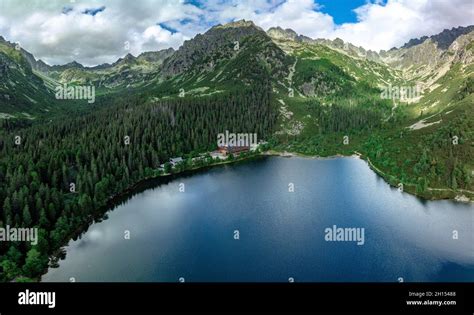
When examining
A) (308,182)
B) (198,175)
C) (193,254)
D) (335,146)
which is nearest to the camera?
(193,254)

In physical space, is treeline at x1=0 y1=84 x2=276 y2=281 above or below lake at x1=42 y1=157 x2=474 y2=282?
above

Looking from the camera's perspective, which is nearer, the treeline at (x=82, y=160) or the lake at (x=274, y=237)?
the lake at (x=274, y=237)

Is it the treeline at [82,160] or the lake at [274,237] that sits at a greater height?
the treeline at [82,160]

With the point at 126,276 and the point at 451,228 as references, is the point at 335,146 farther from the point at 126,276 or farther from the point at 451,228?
the point at 126,276

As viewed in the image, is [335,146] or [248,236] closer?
[248,236]

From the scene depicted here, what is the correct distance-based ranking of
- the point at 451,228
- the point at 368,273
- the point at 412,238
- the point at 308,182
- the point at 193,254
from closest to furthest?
the point at 368,273, the point at 193,254, the point at 412,238, the point at 451,228, the point at 308,182

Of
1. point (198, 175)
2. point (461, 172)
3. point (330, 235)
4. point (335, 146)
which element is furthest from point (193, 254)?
point (335, 146)

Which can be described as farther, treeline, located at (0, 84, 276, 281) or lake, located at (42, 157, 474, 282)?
treeline, located at (0, 84, 276, 281)
